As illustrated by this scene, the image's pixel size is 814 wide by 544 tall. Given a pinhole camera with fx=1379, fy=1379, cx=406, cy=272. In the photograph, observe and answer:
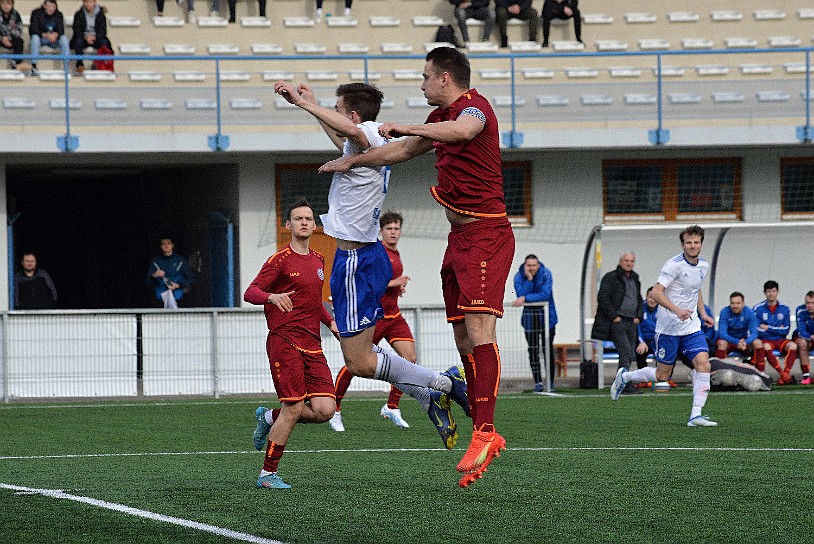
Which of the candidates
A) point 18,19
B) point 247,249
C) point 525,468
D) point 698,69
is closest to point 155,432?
point 525,468

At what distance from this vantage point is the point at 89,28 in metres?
21.8

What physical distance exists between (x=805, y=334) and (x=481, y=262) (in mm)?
13360

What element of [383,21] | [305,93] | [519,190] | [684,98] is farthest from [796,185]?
[305,93]

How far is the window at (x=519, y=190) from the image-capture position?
2242 cm

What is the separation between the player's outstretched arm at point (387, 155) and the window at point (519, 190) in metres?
15.2

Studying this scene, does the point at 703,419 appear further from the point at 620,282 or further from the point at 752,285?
the point at 752,285

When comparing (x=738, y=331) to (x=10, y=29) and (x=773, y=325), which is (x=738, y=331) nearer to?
(x=773, y=325)

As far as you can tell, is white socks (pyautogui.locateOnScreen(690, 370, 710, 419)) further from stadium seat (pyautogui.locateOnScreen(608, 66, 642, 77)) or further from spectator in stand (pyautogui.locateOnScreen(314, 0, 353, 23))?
spectator in stand (pyautogui.locateOnScreen(314, 0, 353, 23))

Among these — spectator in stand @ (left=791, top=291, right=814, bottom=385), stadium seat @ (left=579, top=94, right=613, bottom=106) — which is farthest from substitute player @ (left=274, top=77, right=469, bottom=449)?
stadium seat @ (left=579, top=94, right=613, bottom=106)

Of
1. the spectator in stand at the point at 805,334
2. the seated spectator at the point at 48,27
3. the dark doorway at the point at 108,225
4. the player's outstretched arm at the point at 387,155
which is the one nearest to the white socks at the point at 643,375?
the spectator in stand at the point at 805,334

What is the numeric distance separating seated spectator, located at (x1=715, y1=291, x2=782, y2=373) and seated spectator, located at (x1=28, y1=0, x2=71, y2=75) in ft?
35.5

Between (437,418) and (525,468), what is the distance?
3.25 feet

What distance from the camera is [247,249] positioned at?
2173 centimetres

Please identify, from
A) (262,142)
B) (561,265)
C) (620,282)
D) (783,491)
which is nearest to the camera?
(783,491)
